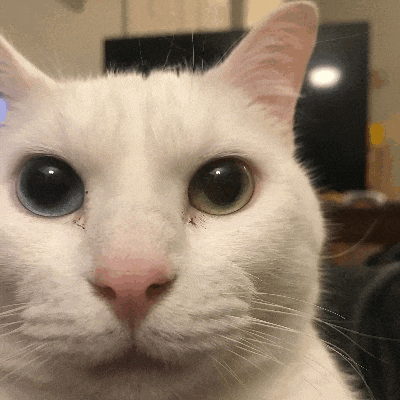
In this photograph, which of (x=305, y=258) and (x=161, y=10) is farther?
(x=161, y=10)

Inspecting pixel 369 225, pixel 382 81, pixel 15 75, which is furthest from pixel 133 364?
pixel 382 81

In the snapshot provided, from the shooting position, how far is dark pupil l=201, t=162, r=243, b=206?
396 millimetres

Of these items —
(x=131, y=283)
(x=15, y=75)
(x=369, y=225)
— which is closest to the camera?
(x=131, y=283)

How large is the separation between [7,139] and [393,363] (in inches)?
27.0

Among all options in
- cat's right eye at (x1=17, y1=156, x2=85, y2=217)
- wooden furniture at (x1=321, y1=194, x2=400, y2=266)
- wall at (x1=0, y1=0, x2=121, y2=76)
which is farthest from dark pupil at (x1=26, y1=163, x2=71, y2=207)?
wooden furniture at (x1=321, y1=194, x2=400, y2=266)

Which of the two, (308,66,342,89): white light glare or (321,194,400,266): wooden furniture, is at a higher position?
(308,66,342,89): white light glare

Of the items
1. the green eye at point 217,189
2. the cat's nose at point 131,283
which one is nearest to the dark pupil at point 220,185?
the green eye at point 217,189

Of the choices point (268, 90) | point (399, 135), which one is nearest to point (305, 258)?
point (268, 90)

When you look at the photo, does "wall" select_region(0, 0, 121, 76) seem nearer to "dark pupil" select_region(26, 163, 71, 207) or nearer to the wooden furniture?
"dark pupil" select_region(26, 163, 71, 207)

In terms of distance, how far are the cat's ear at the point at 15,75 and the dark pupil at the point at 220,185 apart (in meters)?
0.22

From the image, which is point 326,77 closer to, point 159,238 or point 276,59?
point 276,59

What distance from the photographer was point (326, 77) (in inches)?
38.3

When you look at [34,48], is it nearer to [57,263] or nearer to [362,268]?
[57,263]

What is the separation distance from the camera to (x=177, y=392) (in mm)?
344
